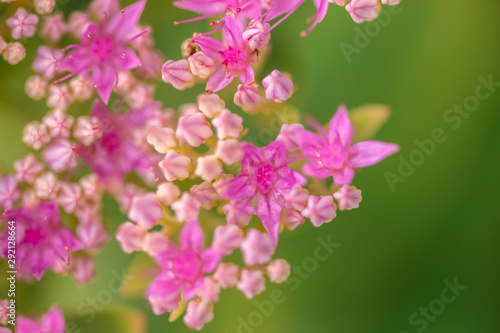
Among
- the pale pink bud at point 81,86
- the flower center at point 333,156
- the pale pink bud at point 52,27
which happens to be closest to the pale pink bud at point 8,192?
the pale pink bud at point 81,86

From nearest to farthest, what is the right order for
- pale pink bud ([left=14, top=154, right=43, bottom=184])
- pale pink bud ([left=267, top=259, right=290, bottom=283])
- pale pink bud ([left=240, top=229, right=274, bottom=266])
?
pale pink bud ([left=240, top=229, right=274, bottom=266]), pale pink bud ([left=267, top=259, right=290, bottom=283]), pale pink bud ([left=14, top=154, right=43, bottom=184])

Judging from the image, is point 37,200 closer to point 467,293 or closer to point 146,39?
point 146,39

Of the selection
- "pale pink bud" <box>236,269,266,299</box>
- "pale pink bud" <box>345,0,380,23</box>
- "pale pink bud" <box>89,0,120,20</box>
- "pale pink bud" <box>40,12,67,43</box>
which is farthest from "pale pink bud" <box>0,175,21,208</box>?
"pale pink bud" <box>345,0,380,23</box>

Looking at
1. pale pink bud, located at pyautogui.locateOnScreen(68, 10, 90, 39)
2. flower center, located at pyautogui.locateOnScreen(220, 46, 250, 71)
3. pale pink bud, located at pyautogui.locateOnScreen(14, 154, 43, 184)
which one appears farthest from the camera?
pale pink bud, located at pyautogui.locateOnScreen(68, 10, 90, 39)

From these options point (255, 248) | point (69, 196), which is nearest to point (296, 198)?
point (255, 248)

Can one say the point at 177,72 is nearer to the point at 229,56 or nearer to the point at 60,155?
the point at 229,56

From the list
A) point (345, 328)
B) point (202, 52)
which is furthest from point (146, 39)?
point (345, 328)

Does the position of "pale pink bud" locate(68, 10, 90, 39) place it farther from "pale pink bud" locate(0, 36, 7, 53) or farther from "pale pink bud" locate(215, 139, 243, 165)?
"pale pink bud" locate(215, 139, 243, 165)
